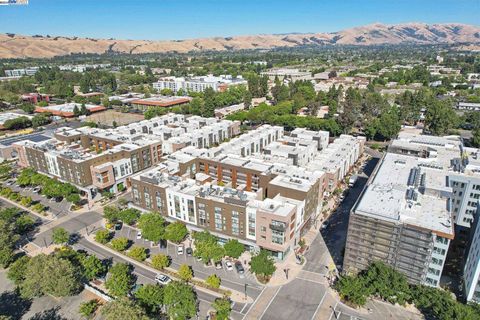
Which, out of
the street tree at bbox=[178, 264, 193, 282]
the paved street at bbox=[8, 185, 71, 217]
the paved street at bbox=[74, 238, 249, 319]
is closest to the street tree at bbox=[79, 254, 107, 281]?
the paved street at bbox=[74, 238, 249, 319]

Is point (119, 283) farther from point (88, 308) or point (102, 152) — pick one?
point (102, 152)

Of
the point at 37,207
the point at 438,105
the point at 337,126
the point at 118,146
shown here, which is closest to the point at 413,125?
the point at 438,105

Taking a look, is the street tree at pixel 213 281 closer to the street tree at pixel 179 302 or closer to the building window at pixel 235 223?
the street tree at pixel 179 302

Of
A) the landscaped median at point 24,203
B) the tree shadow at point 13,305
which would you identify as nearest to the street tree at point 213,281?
the tree shadow at point 13,305

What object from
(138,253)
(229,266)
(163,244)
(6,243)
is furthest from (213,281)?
(6,243)

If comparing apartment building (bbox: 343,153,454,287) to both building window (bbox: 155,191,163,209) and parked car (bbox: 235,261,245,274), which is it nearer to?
parked car (bbox: 235,261,245,274)

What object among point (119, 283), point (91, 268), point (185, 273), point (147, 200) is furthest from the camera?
point (147, 200)

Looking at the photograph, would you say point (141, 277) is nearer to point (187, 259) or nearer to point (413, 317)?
point (187, 259)
